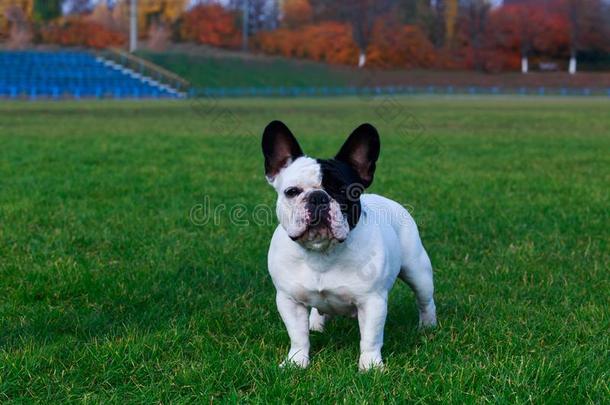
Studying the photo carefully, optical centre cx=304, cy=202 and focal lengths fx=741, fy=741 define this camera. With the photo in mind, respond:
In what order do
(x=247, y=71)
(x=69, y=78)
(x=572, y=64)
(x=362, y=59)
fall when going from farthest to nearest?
(x=572, y=64) → (x=362, y=59) → (x=247, y=71) → (x=69, y=78)

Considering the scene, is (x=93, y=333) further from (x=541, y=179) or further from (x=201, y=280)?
(x=541, y=179)

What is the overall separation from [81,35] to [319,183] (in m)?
83.9

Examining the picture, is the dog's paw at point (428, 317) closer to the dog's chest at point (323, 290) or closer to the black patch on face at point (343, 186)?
the dog's chest at point (323, 290)

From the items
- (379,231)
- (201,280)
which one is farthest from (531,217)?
(379,231)

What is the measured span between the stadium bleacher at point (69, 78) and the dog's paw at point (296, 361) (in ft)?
170

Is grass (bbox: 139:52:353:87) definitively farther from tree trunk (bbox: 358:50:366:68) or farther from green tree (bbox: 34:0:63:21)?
green tree (bbox: 34:0:63:21)

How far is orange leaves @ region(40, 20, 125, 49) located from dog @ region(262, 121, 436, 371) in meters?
82.7

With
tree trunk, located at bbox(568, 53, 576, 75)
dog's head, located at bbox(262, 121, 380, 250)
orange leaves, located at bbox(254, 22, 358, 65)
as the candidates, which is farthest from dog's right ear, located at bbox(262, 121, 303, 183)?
tree trunk, located at bbox(568, 53, 576, 75)

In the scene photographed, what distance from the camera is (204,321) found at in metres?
4.79

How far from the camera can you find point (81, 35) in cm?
8188

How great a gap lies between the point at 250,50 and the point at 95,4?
18.8m

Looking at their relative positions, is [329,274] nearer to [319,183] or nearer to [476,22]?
[319,183]

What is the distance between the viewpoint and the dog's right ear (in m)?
4.05

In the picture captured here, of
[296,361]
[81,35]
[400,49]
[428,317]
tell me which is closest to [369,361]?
[296,361]
